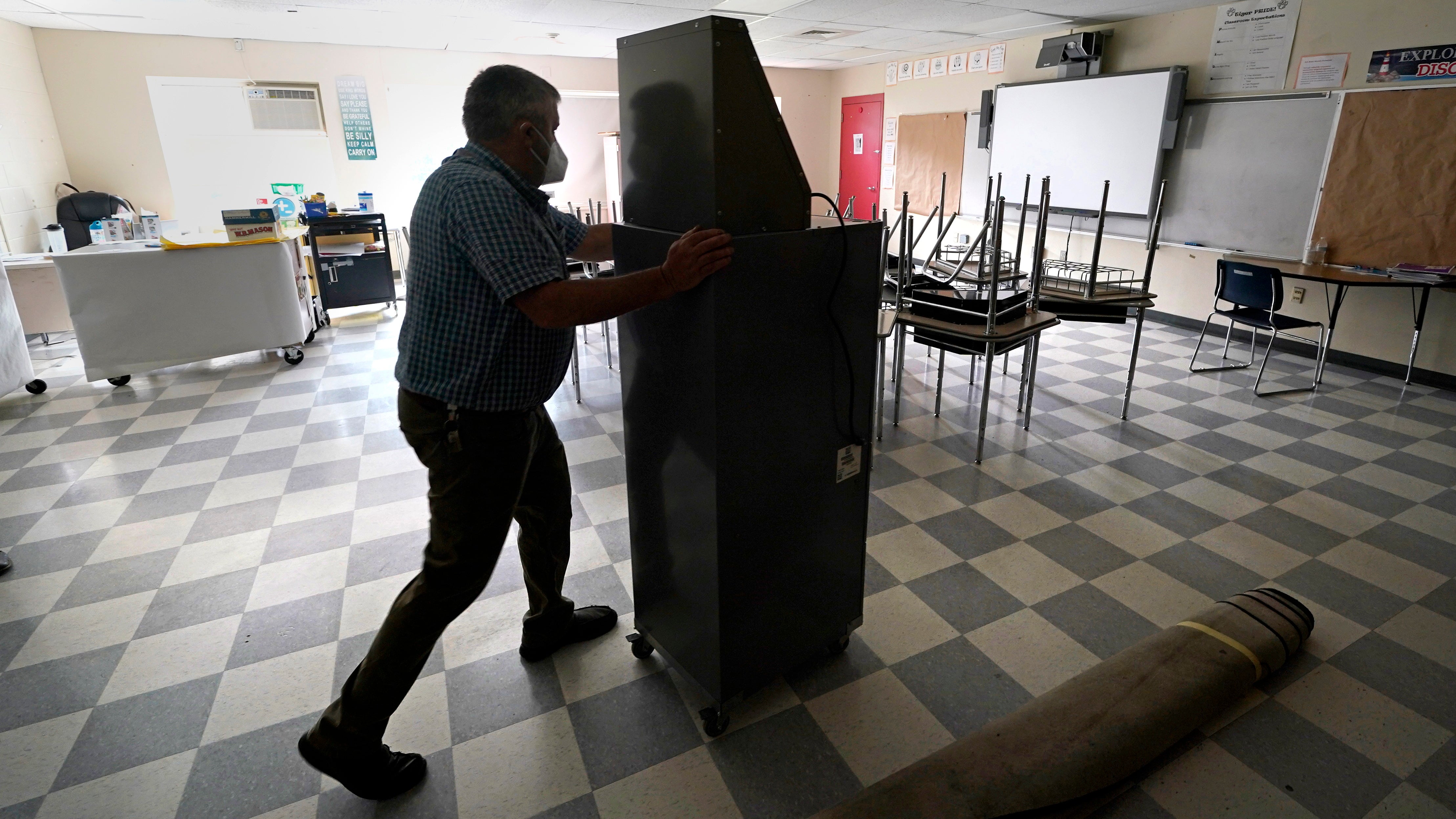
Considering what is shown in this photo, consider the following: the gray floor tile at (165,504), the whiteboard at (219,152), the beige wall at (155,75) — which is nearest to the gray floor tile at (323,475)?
the gray floor tile at (165,504)

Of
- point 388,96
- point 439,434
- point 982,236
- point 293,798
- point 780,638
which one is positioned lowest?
point 293,798

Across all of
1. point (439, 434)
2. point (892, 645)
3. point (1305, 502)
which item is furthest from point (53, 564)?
point (1305, 502)

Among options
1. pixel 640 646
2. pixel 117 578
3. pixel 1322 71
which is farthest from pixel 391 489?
pixel 1322 71

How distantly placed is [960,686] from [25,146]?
8.20 m

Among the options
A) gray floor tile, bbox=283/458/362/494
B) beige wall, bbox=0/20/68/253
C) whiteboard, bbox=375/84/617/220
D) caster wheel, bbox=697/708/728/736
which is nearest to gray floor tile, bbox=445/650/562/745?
caster wheel, bbox=697/708/728/736

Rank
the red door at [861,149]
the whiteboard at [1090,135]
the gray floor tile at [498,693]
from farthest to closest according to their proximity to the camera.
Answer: the red door at [861,149]
the whiteboard at [1090,135]
the gray floor tile at [498,693]

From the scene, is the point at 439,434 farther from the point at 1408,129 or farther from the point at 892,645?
the point at 1408,129

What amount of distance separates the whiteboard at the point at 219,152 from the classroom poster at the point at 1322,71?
873cm

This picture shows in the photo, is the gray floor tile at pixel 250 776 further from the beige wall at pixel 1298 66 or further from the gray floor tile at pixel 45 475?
the beige wall at pixel 1298 66

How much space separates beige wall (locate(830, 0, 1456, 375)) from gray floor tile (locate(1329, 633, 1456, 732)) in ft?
11.7

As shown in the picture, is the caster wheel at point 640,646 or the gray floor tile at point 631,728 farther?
the caster wheel at point 640,646

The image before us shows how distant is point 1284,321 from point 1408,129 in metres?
1.43

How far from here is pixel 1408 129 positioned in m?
4.33

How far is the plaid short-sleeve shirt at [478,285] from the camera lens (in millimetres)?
1329
